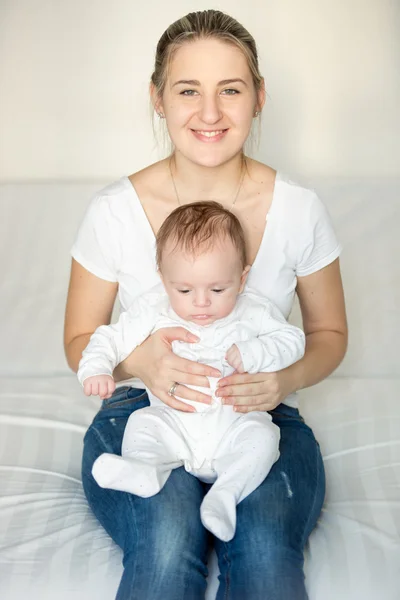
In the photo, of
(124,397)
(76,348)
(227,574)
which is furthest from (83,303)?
(227,574)

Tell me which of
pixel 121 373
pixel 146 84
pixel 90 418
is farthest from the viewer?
pixel 146 84

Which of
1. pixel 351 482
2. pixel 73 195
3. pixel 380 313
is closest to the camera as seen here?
pixel 351 482

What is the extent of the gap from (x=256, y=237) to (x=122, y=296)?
0.31 metres

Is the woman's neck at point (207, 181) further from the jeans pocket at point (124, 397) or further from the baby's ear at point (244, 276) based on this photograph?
the jeans pocket at point (124, 397)

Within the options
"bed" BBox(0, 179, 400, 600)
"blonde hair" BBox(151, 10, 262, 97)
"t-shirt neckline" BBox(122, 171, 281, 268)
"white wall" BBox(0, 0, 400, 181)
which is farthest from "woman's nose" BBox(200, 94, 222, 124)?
"white wall" BBox(0, 0, 400, 181)

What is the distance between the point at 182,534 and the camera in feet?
4.98

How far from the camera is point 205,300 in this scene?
1677 millimetres

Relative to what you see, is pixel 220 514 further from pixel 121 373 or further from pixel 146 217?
pixel 146 217

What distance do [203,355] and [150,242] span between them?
0.30 meters

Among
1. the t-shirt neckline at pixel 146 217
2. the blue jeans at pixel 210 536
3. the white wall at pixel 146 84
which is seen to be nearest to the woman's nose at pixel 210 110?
the t-shirt neckline at pixel 146 217

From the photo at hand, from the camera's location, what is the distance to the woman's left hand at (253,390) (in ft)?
5.49

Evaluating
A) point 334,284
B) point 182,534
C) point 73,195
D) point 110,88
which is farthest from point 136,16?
point 182,534

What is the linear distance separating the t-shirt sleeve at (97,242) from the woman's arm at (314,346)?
0.40m

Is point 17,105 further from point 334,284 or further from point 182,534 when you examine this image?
point 182,534
